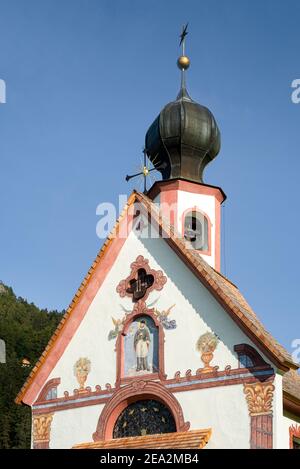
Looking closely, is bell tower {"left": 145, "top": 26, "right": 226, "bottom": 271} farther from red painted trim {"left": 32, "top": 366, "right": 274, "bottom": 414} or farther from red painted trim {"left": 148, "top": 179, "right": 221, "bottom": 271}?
red painted trim {"left": 32, "top": 366, "right": 274, "bottom": 414}

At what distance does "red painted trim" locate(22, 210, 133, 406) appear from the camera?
69.4 feet

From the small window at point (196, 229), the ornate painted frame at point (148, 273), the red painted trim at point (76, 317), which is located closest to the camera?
the ornate painted frame at point (148, 273)

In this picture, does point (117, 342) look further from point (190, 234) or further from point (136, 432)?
point (190, 234)

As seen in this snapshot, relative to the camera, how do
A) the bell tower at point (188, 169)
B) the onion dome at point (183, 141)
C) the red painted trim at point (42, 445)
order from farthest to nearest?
the onion dome at point (183, 141)
the bell tower at point (188, 169)
the red painted trim at point (42, 445)

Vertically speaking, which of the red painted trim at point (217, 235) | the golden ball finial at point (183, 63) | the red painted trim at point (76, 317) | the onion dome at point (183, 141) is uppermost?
the golden ball finial at point (183, 63)

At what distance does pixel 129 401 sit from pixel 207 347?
6.89 ft

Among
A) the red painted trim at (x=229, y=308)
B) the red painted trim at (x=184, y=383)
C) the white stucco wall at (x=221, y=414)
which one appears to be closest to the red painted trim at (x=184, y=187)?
the red painted trim at (x=229, y=308)

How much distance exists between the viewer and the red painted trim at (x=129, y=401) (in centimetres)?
1891

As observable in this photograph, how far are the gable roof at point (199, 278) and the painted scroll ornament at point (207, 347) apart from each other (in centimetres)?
60

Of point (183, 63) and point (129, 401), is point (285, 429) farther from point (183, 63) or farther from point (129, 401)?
point (183, 63)

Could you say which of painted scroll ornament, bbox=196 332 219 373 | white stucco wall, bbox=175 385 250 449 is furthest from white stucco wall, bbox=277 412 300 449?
painted scroll ornament, bbox=196 332 219 373

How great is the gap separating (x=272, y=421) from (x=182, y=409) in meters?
1.95

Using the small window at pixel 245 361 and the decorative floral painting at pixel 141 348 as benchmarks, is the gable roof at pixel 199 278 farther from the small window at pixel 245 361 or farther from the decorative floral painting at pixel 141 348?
the decorative floral painting at pixel 141 348
